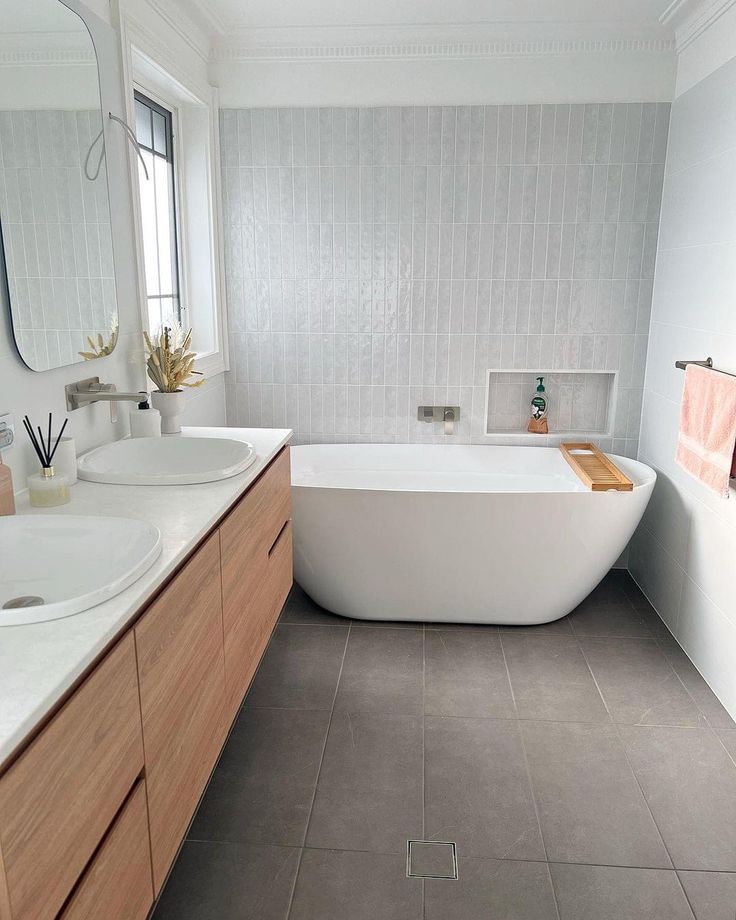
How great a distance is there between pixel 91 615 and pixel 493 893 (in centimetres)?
123

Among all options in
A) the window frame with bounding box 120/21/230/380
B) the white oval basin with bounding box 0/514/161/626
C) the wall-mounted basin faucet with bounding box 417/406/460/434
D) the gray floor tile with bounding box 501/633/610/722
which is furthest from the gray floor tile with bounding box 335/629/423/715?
the window frame with bounding box 120/21/230/380

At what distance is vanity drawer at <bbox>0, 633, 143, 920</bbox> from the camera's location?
890 mm

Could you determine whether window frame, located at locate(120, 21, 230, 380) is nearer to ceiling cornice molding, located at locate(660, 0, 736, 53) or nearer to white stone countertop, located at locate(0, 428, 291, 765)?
white stone countertop, located at locate(0, 428, 291, 765)

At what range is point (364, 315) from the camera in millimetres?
3516

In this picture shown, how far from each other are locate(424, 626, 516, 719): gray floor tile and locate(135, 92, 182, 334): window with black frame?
1.69m

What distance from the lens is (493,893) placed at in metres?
1.75

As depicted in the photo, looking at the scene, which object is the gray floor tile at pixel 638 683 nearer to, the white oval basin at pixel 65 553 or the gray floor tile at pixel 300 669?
the gray floor tile at pixel 300 669

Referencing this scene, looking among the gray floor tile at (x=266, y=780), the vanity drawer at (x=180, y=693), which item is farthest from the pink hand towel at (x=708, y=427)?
the vanity drawer at (x=180, y=693)

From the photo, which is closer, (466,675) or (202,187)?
(466,675)

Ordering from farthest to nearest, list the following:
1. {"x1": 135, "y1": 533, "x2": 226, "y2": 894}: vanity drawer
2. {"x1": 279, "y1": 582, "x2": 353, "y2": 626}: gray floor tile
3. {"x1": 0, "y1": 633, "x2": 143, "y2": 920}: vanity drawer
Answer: {"x1": 279, "y1": 582, "x2": 353, "y2": 626}: gray floor tile
{"x1": 135, "y1": 533, "x2": 226, "y2": 894}: vanity drawer
{"x1": 0, "y1": 633, "x2": 143, "y2": 920}: vanity drawer

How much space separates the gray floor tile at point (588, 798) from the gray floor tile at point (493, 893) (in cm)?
10

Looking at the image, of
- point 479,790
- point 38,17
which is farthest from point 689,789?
point 38,17

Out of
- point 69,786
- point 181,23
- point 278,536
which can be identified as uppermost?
point 181,23

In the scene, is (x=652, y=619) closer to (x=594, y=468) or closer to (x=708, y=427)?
(x=594, y=468)
